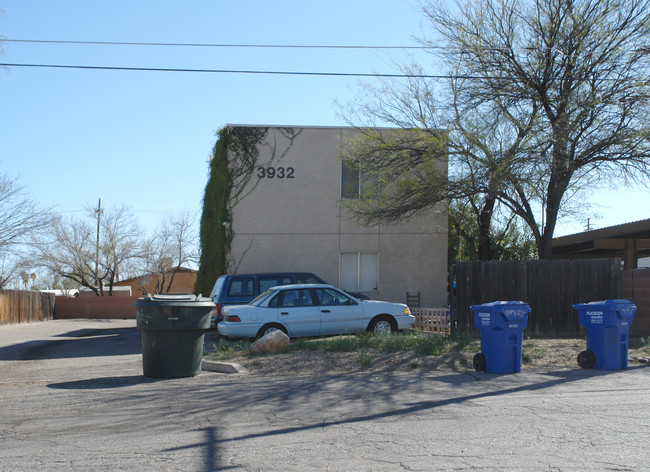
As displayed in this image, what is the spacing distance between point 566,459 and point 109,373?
26.4 ft

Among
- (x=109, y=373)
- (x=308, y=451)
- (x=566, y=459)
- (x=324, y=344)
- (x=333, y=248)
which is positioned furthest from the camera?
(x=333, y=248)

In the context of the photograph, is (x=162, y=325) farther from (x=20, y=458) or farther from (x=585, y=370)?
(x=585, y=370)

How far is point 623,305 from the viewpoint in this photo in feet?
35.1

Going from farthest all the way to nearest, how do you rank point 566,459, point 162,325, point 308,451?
point 162,325 < point 308,451 < point 566,459

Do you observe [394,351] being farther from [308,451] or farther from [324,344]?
[308,451]

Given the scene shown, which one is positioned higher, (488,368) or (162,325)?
(162,325)

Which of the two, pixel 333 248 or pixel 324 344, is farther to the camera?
pixel 333 248

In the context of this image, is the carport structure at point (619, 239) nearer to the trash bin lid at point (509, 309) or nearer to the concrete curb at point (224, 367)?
the trash bin lid at point (509, 309)

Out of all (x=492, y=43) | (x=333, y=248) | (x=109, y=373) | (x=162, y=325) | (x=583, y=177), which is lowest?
(x=109, y=373)

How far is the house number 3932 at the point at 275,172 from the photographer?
21.4 metres

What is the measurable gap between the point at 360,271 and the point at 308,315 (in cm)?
684

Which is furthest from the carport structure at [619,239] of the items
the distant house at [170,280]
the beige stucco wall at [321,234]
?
the distant house at [170,280]

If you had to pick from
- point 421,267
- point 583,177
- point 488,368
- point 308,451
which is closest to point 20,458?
point 308,451

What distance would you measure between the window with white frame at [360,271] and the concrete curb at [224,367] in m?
10.3
